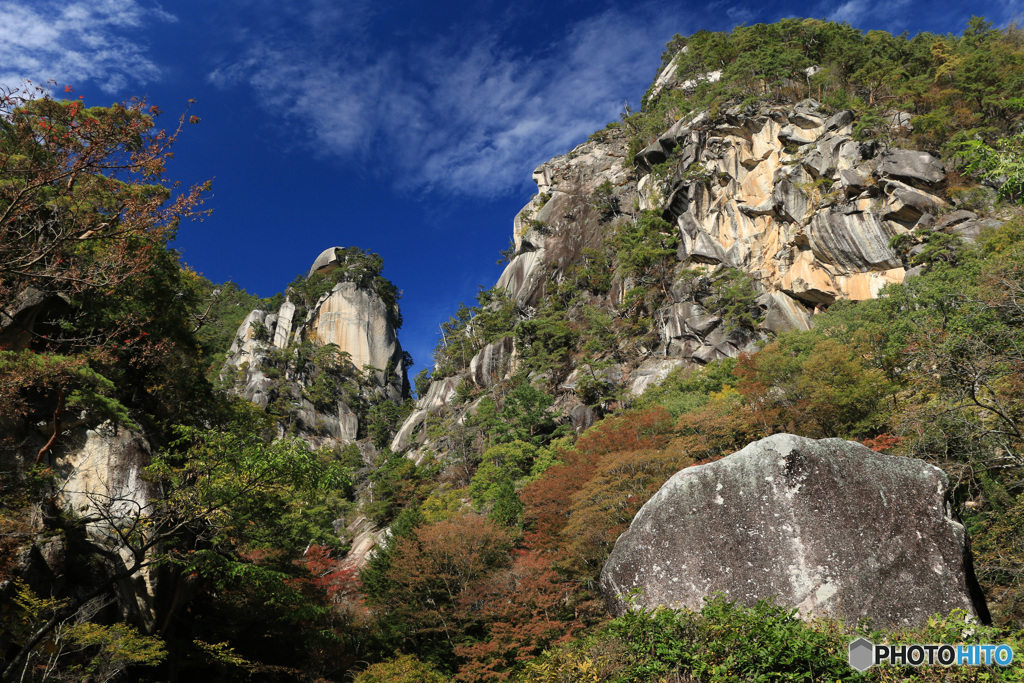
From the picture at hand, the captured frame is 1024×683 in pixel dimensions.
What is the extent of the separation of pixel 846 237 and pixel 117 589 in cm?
3009

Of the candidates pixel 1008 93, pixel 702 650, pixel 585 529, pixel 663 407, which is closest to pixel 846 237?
pixel 1008 93

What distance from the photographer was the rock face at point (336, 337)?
48.2 m

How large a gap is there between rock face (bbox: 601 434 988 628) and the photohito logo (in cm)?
154

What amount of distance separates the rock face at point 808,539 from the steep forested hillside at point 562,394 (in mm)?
803

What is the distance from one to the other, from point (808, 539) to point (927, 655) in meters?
A: 2.47

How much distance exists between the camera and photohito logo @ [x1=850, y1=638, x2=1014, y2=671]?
5066 mm

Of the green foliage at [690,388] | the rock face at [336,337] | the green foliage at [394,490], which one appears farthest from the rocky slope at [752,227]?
the rock face at [336,337]

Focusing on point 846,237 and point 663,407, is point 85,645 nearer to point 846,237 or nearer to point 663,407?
point 663,407

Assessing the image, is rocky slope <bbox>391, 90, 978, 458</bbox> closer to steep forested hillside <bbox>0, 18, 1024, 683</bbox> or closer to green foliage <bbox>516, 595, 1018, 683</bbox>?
steep forested hillside <bbox>0, 18, 1024, 683</bbox>

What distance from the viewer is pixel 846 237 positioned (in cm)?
2516

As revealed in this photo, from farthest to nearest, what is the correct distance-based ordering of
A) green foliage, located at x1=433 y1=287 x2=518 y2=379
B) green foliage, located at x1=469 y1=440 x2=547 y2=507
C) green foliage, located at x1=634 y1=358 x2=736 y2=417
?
green foliage, located at x1=433 y1=287 x2=518 y2=379 → green foliage, located at x1=469 y1=440 x2=547 y2=507 → green foliage, located at x1=634 y1=358 x2=736 y2=417

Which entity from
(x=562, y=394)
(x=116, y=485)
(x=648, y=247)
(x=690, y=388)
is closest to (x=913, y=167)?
(x=648, y=247)

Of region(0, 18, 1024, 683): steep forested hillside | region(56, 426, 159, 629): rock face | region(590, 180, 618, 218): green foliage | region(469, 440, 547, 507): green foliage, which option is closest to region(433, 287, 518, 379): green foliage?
region(0, 18, 1024, 683): steep forested hillside

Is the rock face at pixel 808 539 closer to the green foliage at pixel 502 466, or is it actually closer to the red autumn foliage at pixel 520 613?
the red autumn foliage at pixel 520 613
